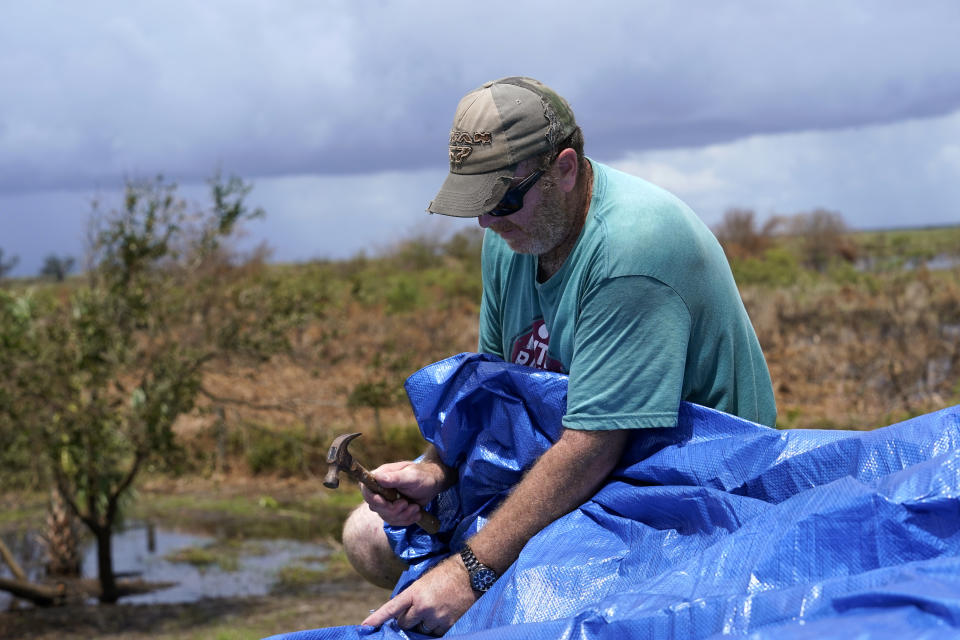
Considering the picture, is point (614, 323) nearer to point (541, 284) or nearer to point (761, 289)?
point (541, 284)

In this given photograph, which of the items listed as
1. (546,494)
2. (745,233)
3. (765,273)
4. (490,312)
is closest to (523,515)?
(546,494)

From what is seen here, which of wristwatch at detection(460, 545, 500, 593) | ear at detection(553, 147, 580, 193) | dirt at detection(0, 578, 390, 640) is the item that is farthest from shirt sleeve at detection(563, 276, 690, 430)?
dirt at detection(0, 578, 390, 640)

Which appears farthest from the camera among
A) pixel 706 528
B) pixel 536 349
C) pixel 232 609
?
pixel 232 609

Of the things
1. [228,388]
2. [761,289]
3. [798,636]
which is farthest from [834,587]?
[761,289]

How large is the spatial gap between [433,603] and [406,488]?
336mm

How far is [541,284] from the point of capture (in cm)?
241

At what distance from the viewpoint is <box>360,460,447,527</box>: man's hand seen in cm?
238

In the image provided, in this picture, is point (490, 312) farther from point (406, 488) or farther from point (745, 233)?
point (745, 233)

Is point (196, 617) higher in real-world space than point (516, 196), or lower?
lower

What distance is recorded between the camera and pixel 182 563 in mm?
8391

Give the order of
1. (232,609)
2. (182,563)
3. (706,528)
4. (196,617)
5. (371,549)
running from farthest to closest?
(182,563) < (232,609) < (196,617) < (371,549) < (706,528)

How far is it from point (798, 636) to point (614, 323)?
0.81 metres

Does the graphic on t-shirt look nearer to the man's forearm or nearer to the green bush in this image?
the man's forearm

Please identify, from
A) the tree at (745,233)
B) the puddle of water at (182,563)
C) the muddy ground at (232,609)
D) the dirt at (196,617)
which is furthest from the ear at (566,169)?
the tree at (745,233)
